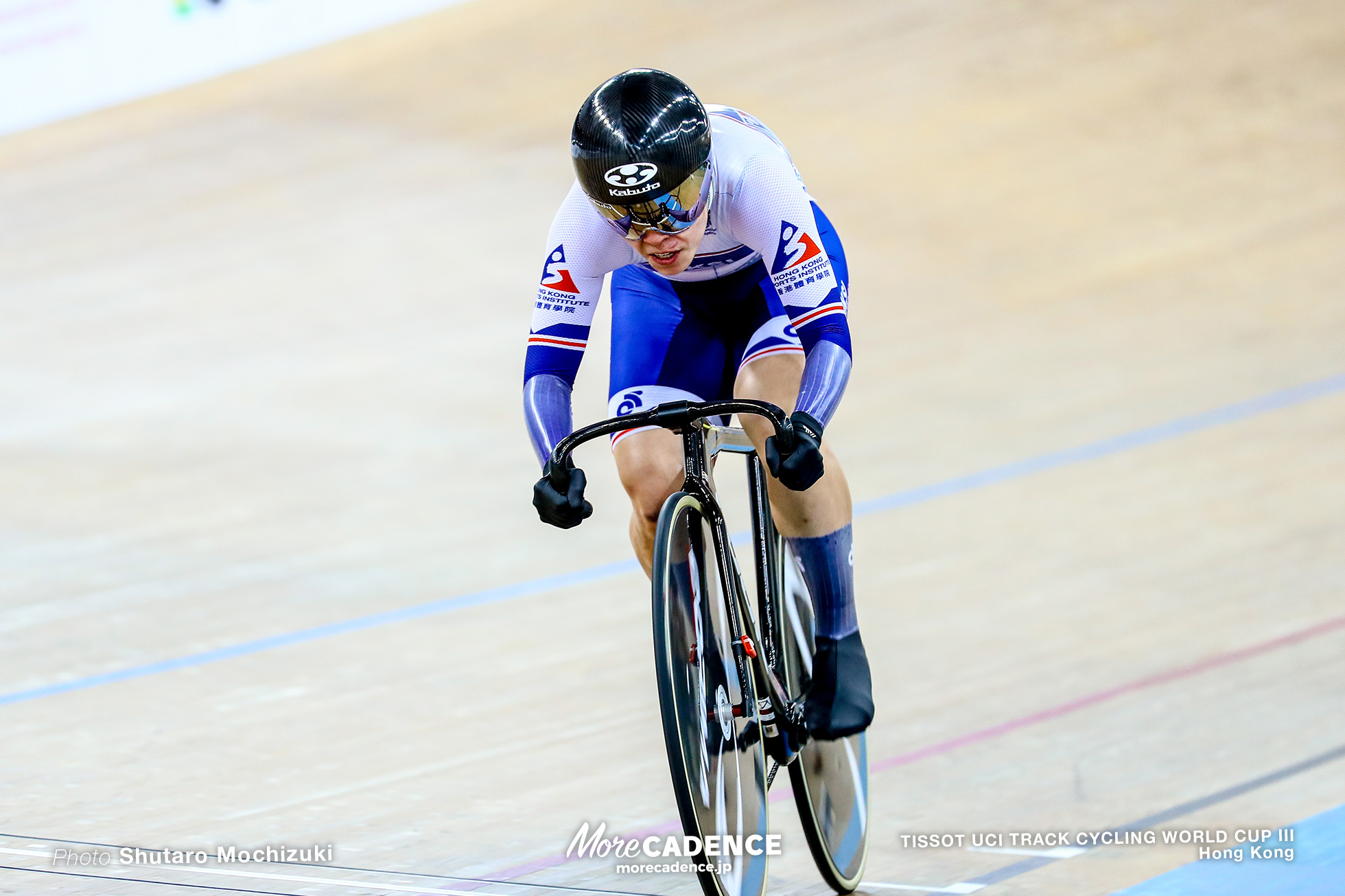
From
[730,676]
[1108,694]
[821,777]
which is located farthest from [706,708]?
[1108,694]

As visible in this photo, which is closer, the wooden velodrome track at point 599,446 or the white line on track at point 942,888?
the white line on track at point 942,888

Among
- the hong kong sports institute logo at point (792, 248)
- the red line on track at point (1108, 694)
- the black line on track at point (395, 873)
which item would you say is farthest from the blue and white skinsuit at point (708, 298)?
the red line on track at point (1108, 694)

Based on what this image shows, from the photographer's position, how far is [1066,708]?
9.89 ft

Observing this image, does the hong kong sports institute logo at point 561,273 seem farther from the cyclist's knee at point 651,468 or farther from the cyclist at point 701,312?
the cyclist's knee at point 651,468

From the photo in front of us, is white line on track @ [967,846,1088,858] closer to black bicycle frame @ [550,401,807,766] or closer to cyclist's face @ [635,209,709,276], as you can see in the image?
black bicycle frame @ [550,401,807,766]

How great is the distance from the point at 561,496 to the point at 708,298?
60cm

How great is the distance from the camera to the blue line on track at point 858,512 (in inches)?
135

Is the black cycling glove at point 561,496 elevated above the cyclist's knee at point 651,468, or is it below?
above

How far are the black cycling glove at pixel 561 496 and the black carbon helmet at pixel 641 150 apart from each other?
1.09 feet

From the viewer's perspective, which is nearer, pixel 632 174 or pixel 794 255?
pixel 632 174

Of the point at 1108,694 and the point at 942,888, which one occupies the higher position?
the point at 942,888

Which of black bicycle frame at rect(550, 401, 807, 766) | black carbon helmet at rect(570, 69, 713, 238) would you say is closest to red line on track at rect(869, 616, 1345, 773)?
black bicycle frame at rect(550, 401, 807, 766)

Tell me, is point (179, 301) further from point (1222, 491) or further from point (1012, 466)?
point (1222, 491)

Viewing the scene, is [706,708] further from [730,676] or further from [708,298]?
[708,298]
